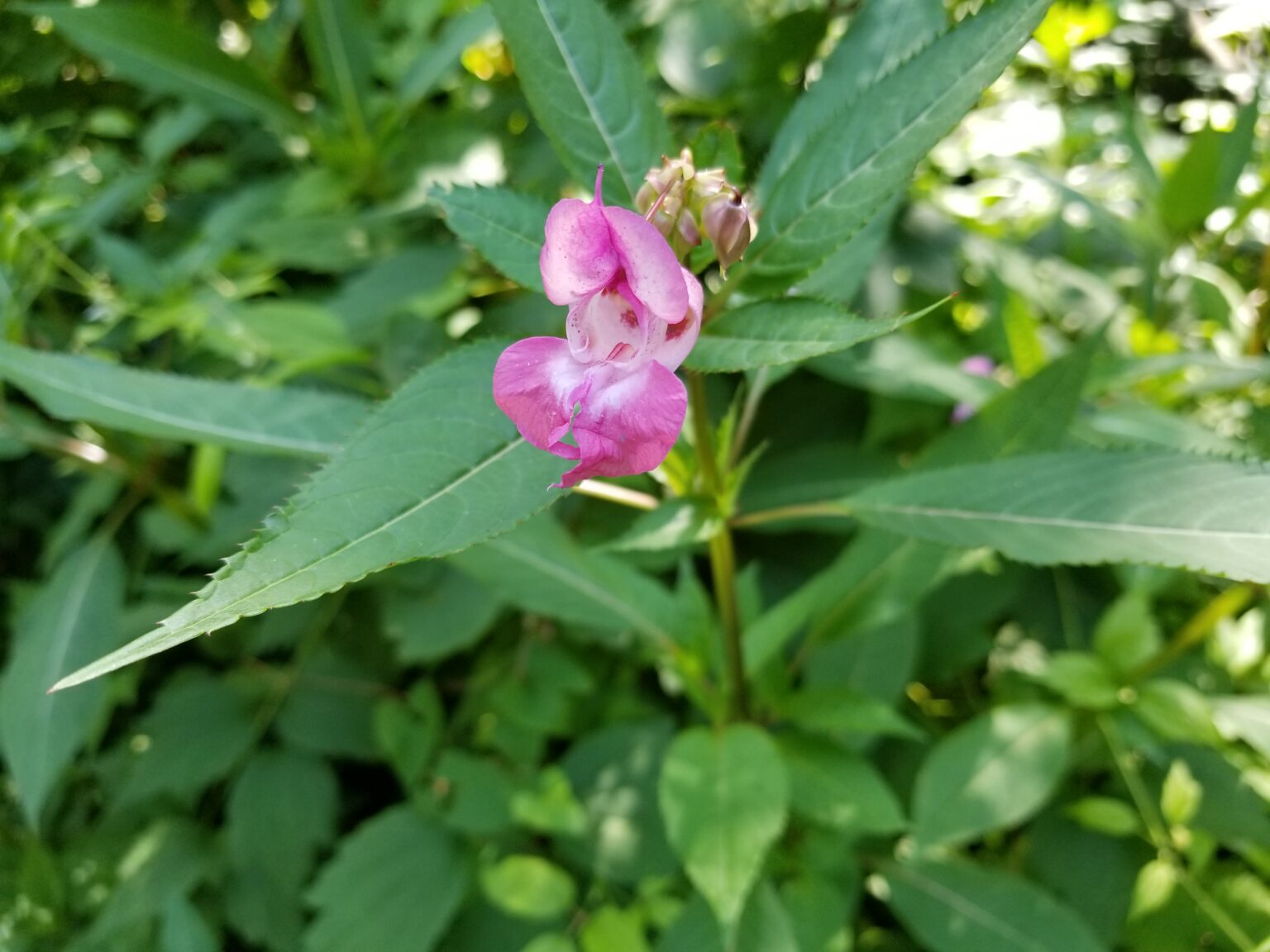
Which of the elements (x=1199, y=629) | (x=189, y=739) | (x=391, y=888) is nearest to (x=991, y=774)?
(x=1199, y=629)

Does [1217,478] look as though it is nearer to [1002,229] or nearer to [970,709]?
[970,709]

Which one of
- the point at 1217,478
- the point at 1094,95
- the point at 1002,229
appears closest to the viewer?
the point at 1217,478

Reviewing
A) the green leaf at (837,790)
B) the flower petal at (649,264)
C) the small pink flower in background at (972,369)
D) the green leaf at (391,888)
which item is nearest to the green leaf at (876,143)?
the flower petal at (649,264)

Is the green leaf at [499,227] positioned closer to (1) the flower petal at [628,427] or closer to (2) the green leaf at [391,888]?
(1) the flower petal at [628,427]

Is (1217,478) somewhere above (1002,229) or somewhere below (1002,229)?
above

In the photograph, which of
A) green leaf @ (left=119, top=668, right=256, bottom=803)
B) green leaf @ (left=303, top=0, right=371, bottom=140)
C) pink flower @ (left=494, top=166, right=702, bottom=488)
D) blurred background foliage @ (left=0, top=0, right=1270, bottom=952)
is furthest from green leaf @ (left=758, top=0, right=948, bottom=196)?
green leaf @ (left=119, top=668, right=256, bottom=803)

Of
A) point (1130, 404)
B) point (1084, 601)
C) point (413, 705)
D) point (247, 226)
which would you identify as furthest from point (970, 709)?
point (247, 226)
